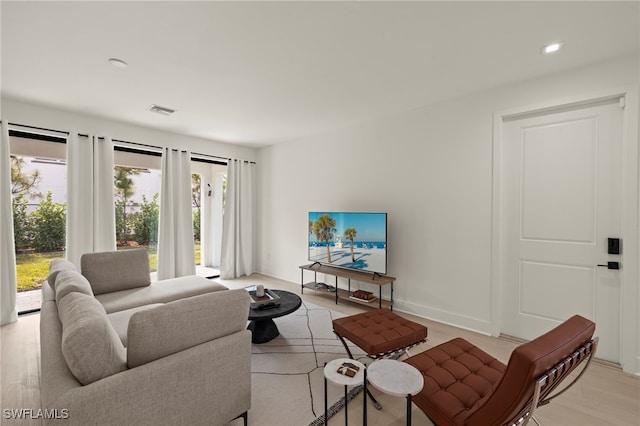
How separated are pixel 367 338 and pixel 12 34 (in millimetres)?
3382

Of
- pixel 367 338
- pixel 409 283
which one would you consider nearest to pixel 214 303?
pixel 367 338

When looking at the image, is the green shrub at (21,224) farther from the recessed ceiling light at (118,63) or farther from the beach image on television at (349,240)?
the beach image on television at (349,240)

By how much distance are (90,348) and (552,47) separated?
3.53 metres

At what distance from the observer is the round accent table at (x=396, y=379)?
1316 millimetres

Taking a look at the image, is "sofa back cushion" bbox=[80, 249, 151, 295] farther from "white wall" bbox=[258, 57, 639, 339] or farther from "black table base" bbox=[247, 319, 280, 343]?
"white wall" bbox=[258, 57, 639, 339]

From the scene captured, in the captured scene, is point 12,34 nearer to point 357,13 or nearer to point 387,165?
point 357,13

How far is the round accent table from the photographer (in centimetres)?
132

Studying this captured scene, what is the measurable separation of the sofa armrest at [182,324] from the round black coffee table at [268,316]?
36.9 inches

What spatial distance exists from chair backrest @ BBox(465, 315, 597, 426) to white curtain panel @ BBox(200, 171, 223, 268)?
543 cm

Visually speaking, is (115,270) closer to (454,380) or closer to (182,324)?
(182,324)

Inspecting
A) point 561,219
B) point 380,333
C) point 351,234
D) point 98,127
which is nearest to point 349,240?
point 351,234

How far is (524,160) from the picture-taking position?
2.91 metres

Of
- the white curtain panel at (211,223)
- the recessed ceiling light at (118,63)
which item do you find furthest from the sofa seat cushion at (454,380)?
the white curtain panel at (211,223)

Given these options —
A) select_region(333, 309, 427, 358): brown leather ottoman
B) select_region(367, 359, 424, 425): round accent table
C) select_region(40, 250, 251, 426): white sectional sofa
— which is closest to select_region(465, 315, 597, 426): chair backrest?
select_region(367, 359, 424, 425): round accent table
